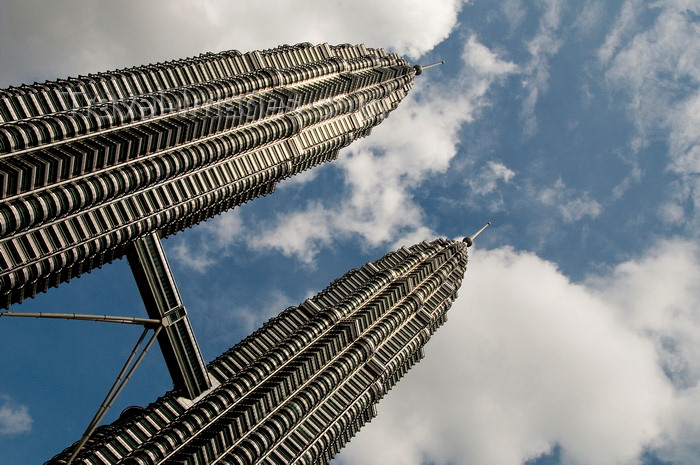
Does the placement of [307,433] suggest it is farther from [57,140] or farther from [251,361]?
[57,140]

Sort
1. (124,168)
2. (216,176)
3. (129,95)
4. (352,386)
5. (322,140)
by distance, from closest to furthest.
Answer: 1. (124,168)
2. (129,95)
3. (216,176)
4. (352,386)
5. (322,140)

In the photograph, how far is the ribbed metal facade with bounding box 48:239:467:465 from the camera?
359 feet

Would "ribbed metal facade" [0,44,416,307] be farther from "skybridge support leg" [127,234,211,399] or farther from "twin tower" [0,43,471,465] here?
"skybridge support leg" [127,234,211,399]

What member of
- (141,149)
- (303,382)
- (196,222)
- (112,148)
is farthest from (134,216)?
(303,382)

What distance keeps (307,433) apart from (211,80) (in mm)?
77440

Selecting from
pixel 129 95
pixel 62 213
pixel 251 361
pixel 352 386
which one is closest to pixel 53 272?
pixel 62 213

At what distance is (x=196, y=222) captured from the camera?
146m

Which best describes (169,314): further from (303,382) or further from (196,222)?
(303,382)

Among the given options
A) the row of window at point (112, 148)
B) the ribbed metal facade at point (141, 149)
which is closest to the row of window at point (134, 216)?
the ribbed metal facade at point (141, 149)

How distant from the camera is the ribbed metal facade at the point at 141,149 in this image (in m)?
95.9

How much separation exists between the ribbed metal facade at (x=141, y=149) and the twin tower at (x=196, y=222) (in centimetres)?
31

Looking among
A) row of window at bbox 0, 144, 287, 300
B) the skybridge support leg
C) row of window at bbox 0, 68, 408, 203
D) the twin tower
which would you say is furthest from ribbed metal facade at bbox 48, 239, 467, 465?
row of window at bbox 0, 68, 408, 203

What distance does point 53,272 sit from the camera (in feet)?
338

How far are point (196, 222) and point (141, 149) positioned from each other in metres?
33.6
